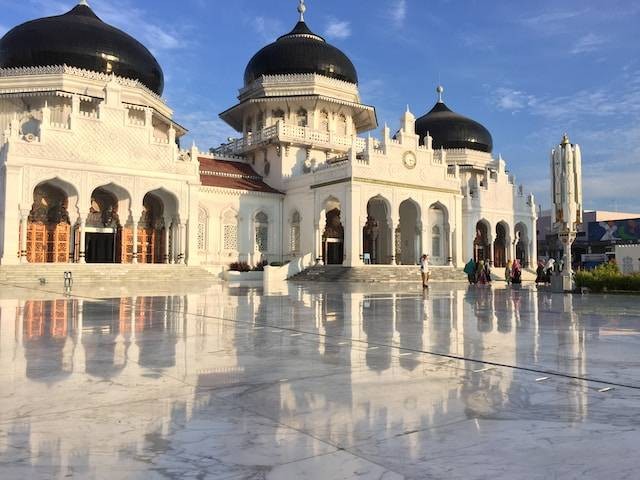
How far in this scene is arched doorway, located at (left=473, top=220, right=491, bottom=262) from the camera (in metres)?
40.4

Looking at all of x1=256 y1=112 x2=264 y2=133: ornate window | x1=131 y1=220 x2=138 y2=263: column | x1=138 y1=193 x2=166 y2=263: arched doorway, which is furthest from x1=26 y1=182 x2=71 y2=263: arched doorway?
x1=256 y1=112 x2=264 y2=133: ornate window

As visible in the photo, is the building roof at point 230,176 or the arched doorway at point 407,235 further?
the arched doorway at point 407,235

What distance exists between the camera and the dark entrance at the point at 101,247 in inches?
1184

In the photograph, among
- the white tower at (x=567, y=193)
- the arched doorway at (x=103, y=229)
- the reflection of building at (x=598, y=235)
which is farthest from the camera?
the reflection of building at (x=598, y=235)

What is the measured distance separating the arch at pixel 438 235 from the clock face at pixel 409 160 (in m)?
3.53

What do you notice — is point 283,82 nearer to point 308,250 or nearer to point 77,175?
point 308,250

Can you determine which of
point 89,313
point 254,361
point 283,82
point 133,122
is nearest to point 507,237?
point 283,82

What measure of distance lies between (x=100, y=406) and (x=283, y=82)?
3615 centimetres

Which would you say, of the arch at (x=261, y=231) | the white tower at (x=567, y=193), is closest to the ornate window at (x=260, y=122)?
the arch at (x=261, y=231)

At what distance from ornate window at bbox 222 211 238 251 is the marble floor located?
85.2ft

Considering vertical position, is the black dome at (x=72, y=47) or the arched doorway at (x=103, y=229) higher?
the black dome at (x=72, y=47)

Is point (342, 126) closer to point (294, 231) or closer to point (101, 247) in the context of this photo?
point (294, 231)

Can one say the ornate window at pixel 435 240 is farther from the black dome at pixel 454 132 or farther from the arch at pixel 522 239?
the black dome at pixel 454 132

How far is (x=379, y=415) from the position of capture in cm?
322
